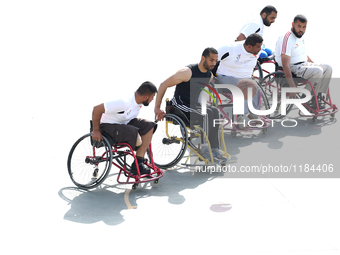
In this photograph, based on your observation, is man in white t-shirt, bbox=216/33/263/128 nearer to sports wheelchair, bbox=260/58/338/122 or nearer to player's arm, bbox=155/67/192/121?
sports wheelchair, bbox=260/58/338/122

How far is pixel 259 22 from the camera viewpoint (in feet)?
26.6

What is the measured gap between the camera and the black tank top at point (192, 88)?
582 centimetres

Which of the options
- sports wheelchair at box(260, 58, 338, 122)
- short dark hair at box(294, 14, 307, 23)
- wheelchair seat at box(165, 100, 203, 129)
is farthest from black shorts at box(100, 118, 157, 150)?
short dark hair at box(294, 14, 307, 23)

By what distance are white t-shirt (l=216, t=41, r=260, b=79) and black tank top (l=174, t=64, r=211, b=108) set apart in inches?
49.5

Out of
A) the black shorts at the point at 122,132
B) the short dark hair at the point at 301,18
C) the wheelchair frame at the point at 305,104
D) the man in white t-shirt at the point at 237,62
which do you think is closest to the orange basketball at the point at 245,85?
the man in white t-shirt at the point at 237,62

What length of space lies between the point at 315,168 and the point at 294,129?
1.59 meters

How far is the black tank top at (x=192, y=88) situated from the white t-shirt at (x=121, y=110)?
0.83m

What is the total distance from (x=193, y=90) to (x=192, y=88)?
3 centimetres

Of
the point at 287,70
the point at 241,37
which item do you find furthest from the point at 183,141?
the point at 241,37

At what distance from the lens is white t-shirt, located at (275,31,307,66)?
7500mm

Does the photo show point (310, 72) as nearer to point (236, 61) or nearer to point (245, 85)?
point (245, 85)

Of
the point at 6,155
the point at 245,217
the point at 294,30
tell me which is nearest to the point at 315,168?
the point at 245,217

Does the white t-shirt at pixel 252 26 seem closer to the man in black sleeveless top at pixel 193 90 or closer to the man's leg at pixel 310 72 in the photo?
the man's leg at pixel 310 72

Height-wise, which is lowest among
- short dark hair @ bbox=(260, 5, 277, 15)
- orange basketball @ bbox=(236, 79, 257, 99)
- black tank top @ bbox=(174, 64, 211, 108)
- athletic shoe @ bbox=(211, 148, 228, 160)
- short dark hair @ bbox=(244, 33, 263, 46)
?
athletic shoe @ bbox=(211, 148, 228, 160)
